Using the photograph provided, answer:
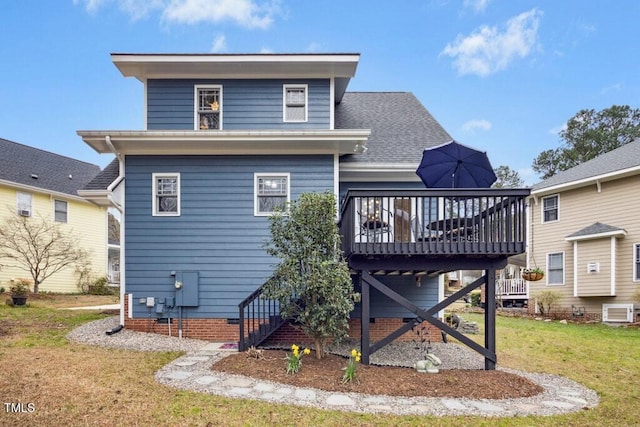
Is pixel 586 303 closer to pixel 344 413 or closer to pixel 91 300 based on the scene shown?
pixel 344 413

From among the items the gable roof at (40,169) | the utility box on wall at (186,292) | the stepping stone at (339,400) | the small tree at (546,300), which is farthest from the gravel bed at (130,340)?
the small tree at (546,300)

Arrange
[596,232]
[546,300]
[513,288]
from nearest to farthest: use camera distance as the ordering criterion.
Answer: [596,232] → [546,300] → [513,288]

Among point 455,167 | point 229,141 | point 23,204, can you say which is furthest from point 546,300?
point 23,204

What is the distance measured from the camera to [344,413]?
15.4ft

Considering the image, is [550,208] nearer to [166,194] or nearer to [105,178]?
[166,194]

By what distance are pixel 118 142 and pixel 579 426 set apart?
9.23 metres

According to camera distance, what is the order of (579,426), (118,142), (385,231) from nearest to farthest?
(579,426)
(385,231)
(118,142)

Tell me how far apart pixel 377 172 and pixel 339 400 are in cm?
554

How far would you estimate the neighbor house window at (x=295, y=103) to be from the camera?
31.3 ft

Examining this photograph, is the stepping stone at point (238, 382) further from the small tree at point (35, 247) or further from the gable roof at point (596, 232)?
the small tree at point (35, 247)

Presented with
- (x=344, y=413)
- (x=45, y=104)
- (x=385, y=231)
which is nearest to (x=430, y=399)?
(x=344, y=413)

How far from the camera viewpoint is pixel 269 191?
9.04 m

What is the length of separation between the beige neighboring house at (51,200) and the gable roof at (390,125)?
35.6ft

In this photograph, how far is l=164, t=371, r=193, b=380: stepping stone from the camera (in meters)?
5.84
